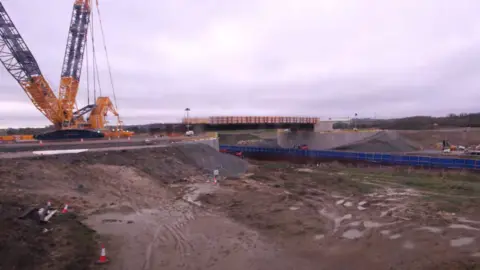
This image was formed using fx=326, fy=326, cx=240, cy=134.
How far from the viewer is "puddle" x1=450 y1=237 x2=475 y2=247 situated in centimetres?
1106

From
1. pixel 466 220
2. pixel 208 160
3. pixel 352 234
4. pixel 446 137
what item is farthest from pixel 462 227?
pixel 446 137

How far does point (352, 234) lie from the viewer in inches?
488

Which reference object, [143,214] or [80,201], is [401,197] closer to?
[143,214]

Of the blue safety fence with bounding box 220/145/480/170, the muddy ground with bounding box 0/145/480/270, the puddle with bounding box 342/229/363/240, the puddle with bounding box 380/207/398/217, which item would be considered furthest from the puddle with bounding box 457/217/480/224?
the blue safety fence with bounding box 220/145/480/170

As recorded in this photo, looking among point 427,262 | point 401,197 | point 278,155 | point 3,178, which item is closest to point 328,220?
point 427,262

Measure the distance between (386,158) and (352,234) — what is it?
99.9 ft

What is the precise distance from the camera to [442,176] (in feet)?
99.0

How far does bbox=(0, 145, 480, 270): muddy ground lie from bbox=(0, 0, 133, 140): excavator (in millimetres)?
19296

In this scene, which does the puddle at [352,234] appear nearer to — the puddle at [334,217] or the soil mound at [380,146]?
the puddle at [334,217]

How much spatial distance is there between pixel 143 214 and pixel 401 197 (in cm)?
1481

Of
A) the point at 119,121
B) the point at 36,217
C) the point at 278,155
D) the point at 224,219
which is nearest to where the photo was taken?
the point at 36,217

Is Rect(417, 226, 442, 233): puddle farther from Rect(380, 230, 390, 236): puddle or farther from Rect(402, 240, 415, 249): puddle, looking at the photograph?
Rect(402, 240, 415, 249): puddle

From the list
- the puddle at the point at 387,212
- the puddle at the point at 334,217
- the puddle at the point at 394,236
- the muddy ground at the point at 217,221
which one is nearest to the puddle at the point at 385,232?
the muddy ground at the point at 217,221

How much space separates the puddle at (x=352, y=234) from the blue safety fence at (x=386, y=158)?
2582cm
